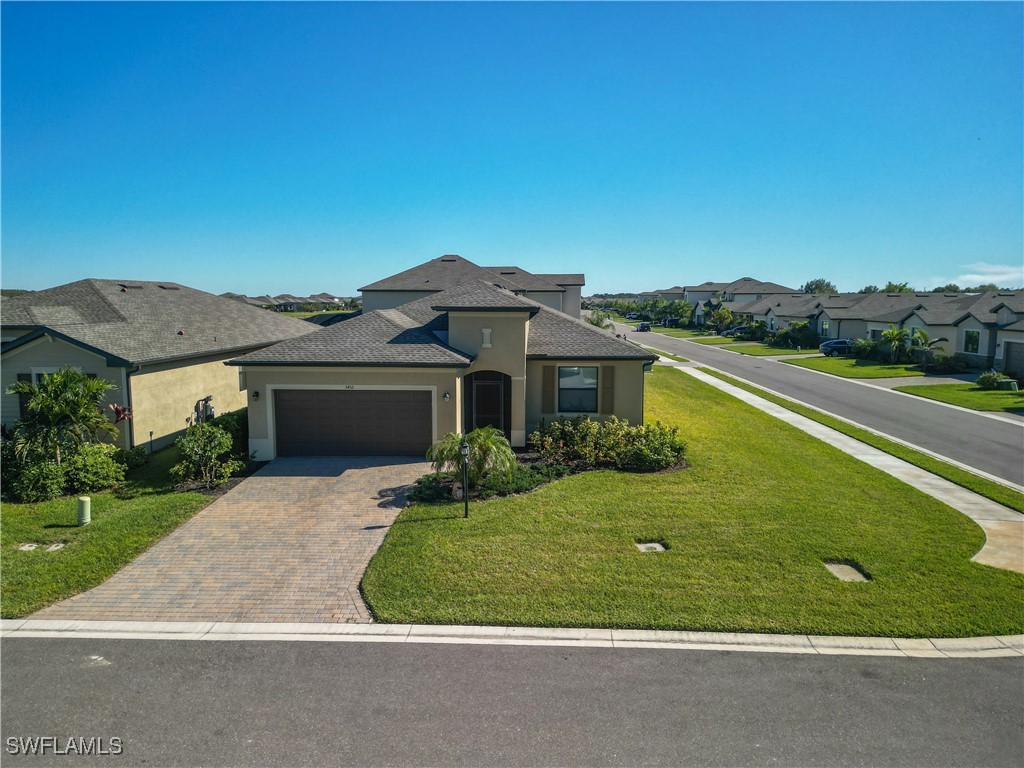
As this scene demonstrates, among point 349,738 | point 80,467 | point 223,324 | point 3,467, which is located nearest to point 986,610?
point 349,738

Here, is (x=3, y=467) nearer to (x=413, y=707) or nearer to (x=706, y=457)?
(x=413, y=707)

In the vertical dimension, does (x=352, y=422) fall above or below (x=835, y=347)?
below

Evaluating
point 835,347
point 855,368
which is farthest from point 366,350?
point 835,347

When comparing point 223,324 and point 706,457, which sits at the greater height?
point 223,324

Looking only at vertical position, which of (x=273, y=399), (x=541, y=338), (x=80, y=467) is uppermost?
(x=541, y=338)

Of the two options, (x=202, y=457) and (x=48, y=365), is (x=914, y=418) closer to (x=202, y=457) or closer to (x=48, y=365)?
(x=202, y=457)

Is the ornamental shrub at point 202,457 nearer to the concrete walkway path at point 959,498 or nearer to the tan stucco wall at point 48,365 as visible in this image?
the tan stucco wall at point 48,365

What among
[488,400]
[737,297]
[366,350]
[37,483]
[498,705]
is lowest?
[498,705]
